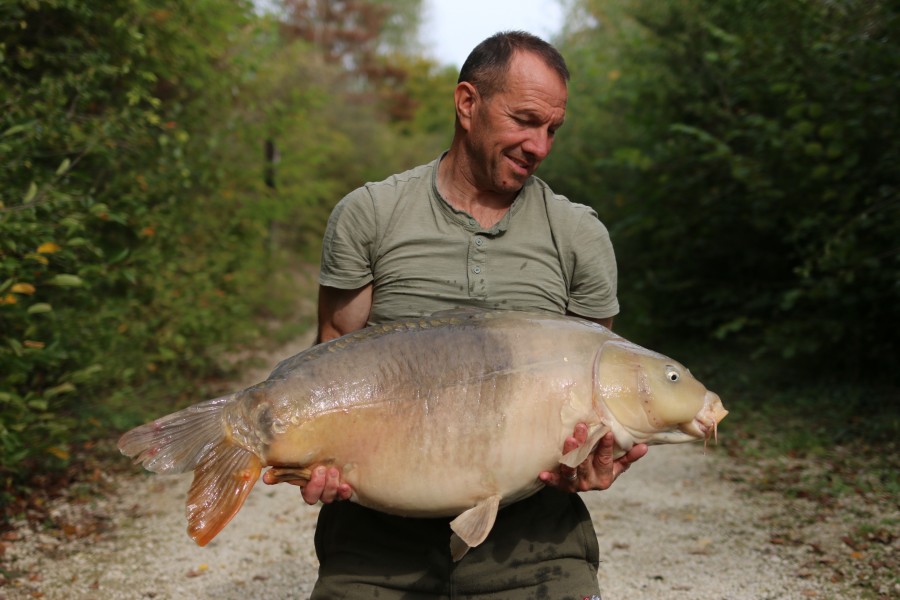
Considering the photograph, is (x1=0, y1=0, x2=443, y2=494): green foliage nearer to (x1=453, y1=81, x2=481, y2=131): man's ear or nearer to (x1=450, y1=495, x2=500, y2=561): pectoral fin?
(x1=453, y1=81, x2=481, y2=131): man's ear

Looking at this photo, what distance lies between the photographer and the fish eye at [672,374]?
2.43 metres

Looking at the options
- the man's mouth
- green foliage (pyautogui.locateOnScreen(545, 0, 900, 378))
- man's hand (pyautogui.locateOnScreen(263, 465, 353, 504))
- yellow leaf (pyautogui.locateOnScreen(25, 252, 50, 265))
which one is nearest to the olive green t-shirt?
the man's mouth

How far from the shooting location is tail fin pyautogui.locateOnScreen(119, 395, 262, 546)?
2.27 m

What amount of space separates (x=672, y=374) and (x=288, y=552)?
11.6 feet

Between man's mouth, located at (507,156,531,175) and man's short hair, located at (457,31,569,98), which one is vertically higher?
man's short hair, located at (457,31,569,98)

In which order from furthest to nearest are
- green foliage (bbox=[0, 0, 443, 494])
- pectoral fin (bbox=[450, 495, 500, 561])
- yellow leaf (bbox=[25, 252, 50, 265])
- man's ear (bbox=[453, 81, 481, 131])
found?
green foliage (bbox=[0, 0, 443, 494]) → yellow leaf (bbox=[25, 252, 50, 265]) → man's ear (bbox=[453, 81, 481, 131]) → pectoral fin (bbox=[450, 495, 500, 561])

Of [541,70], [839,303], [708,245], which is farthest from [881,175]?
[541,70]

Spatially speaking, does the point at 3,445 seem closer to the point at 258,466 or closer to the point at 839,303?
the point at 258,466

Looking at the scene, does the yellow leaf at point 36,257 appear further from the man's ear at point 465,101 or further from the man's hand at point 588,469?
the man's hand at point 588,469

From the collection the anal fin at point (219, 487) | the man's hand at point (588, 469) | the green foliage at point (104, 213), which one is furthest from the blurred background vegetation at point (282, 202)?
the man's hand at point (588, 469)

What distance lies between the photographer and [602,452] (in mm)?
2350

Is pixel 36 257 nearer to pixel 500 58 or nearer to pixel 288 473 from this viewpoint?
pixel 288 473

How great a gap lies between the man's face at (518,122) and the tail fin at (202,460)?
1075 mm

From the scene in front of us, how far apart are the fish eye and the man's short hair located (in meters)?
0.91
